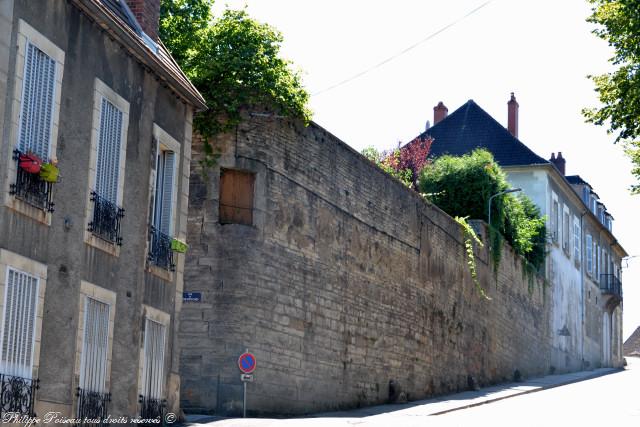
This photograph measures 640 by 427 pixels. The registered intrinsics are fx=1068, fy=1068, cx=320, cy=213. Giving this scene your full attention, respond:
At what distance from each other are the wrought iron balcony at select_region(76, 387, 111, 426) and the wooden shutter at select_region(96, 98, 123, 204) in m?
2.41

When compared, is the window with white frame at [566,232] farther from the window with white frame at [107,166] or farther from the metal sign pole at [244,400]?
the window with white frame at [107,166]

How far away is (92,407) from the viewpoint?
12688 mm

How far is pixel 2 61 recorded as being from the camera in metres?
10.9

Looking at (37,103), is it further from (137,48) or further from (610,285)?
(610,285)

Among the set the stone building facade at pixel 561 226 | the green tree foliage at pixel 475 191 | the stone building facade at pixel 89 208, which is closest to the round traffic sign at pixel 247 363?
the stone building facade at pixel 89 208

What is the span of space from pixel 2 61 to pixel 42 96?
0.87m

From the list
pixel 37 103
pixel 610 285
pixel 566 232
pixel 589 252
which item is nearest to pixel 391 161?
pixel 566 232

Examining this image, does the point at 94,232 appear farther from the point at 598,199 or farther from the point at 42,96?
the point at 598,199

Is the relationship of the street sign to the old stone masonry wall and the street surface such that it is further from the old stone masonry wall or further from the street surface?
the street surface

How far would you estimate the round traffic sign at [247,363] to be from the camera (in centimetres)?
1606

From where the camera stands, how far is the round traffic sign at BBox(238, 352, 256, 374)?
52.7ft

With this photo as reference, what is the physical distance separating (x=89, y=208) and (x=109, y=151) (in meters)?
0.95

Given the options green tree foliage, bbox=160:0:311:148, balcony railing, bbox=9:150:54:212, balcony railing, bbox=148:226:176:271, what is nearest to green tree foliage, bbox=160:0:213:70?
green tree foliage, bbox=160:0:311:148

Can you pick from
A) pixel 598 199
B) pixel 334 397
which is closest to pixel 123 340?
pixel 334 397
